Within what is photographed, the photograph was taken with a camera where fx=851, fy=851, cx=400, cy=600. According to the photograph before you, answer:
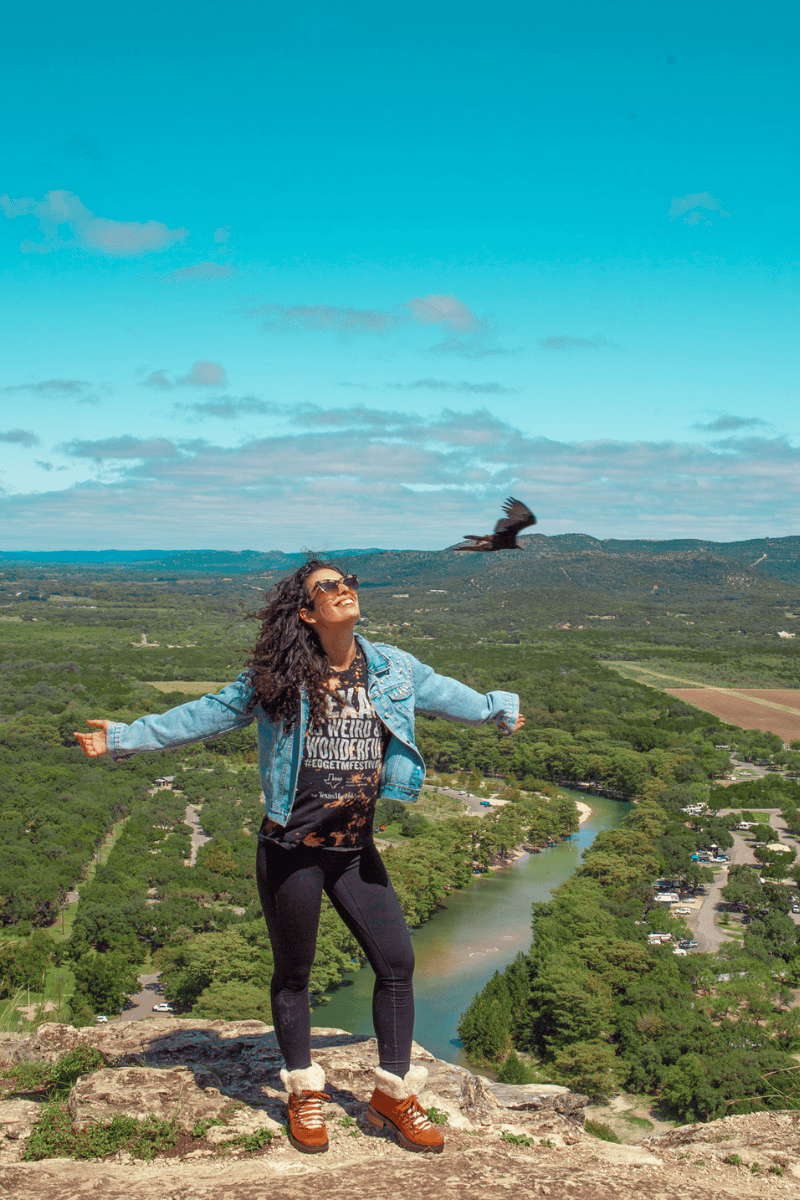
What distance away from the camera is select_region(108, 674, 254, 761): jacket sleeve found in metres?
3.58

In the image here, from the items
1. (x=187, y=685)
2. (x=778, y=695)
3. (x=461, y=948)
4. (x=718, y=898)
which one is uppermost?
(x=187, y=685)

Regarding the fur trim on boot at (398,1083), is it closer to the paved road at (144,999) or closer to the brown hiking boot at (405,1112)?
the brown hiking boot at (405,1112)

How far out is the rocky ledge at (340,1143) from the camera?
3.24 metres

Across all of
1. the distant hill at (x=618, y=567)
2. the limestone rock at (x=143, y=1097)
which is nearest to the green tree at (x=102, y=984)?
the limestone rock at (x=143, y=1097)

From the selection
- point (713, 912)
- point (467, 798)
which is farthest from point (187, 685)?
point (713, 912)

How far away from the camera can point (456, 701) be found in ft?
12.4

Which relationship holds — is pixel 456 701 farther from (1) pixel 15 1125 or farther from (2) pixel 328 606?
(1) pixel 15 1125

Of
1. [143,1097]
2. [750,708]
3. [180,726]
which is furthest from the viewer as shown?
[750,708]

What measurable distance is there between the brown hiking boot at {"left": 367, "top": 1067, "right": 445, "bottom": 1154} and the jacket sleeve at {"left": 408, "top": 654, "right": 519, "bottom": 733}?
1556 mm

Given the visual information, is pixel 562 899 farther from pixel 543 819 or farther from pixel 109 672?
pixel 109 672

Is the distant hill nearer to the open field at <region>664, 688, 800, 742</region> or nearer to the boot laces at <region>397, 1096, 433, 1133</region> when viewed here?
the open field at <region>664, 688, 800, 742</region>

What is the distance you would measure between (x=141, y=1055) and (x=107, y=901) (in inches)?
1009

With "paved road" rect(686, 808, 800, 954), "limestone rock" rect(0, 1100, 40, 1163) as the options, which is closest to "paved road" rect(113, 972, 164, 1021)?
"paved road" rect(686, 808, 800, 954)

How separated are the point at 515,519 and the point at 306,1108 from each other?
2.70 m
